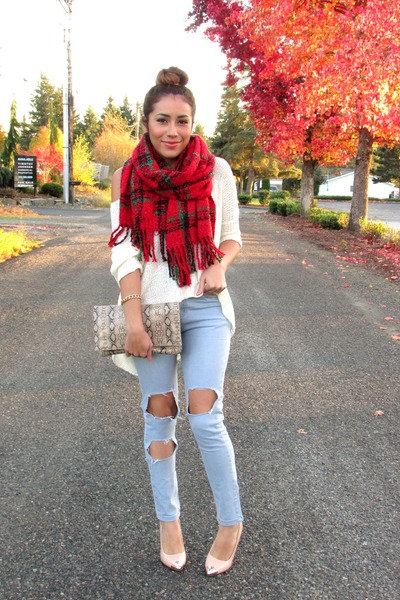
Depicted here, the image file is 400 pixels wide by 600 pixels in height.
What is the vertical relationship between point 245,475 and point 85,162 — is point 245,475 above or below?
below

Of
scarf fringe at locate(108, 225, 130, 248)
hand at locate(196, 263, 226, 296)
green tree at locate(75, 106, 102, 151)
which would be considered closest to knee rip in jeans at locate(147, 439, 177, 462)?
hand at locate(196, 263, 226, 296)

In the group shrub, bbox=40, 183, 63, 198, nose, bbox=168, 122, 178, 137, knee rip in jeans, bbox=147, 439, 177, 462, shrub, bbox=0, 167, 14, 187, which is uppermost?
shrub, bbox=0, 167, 14, 187

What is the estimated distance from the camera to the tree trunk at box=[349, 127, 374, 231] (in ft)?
52.9

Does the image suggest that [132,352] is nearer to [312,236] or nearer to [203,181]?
[203,181]

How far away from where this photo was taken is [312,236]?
1634 centimetres

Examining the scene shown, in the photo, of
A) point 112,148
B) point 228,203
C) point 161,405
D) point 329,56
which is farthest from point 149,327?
point 112,148

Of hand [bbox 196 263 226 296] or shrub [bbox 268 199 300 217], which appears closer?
hand [bbox 196 263 226 296]

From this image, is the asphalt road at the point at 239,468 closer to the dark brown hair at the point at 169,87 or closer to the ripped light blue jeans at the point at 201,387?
the ripped light blue jeans at the point at 201,387

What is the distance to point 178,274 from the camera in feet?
7.34

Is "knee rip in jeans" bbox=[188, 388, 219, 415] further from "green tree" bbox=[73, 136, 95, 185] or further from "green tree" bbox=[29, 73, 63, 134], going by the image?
"green tree" bbox=[29, 73, 63, 134]

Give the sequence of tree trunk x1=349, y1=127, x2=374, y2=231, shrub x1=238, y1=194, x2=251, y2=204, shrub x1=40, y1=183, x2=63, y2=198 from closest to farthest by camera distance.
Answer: tree trunk x1=349, y1=127, x2=374, y2=231, shrub x1=40, y1=183, x2=63, y2=198, shrub x1=238, y1=194, x2=251, y2=204

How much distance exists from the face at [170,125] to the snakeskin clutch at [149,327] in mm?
630

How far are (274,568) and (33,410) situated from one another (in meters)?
2.23

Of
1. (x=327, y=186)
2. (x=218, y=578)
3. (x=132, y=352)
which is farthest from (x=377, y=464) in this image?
(x=327, y=186)
